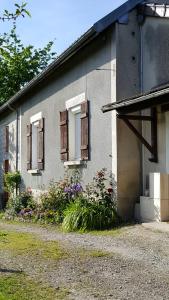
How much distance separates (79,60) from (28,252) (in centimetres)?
653

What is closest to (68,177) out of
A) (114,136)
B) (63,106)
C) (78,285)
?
(63,106)

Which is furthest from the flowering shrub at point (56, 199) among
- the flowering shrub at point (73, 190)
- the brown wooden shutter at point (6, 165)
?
the brown wooden shutter at point (6, 165)

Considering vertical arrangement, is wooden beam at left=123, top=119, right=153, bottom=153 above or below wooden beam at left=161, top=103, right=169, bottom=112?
below

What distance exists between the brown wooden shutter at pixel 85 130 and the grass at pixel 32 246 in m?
3.07

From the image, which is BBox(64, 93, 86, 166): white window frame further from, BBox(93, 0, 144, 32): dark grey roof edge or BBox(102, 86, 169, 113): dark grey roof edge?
BBox(102, 86, 169, 113): dark grey roof edge

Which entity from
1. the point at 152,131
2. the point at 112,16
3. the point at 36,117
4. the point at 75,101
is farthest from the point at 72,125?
the point at 112,16

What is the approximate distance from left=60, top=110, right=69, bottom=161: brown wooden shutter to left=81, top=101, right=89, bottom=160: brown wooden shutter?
3.84 feet

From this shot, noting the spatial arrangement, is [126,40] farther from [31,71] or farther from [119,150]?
[31,71]

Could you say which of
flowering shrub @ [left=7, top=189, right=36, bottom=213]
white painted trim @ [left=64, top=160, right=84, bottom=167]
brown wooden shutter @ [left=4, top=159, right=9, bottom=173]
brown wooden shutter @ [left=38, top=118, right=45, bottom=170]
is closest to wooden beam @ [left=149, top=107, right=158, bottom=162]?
white painted trim @ [left=64, top=160, right=84, bottom=167]

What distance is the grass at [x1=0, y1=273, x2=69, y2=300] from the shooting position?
5.03 metres

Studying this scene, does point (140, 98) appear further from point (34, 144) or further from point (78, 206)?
point (34, 144)

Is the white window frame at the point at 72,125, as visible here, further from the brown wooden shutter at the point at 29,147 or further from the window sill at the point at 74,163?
the brown wooden shutter at the point at 29,147

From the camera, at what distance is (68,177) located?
1325 centimetres

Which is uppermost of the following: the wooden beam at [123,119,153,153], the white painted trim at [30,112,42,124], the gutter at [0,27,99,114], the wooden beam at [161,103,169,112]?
the gutter at [0,27,99,114]
